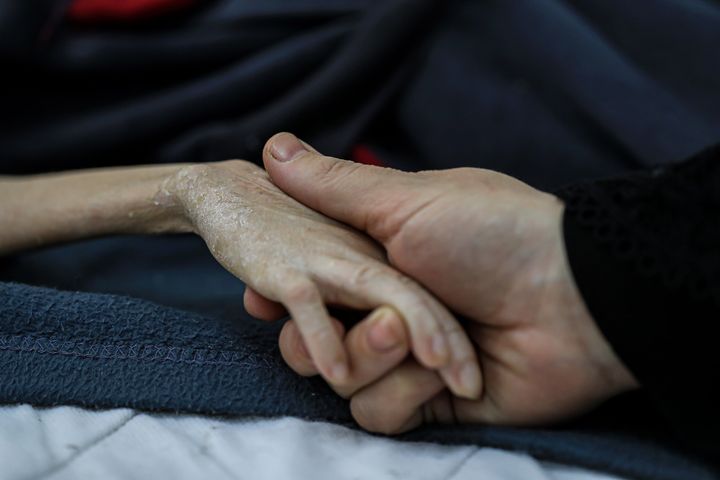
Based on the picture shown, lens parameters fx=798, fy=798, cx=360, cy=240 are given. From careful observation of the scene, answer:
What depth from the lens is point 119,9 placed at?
122cm

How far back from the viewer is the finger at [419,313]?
1.97 feet

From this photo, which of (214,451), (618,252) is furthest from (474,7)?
(214,451)

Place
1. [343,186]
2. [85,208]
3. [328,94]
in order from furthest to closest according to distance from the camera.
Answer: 1. [328,94]
2. [85,208]
3. [343,186]

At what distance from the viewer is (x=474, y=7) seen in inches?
45.3

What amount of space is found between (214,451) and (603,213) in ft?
1.20

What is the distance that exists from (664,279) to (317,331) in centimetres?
26

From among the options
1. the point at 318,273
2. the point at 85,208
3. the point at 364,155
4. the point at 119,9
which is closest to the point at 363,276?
the point at 318,273

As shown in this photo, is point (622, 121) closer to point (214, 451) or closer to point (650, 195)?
point (650, 195)

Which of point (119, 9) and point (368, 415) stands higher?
point (119, 9)

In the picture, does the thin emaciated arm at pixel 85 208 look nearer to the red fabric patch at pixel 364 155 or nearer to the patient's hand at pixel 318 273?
the patient's hand at pixel 318 273

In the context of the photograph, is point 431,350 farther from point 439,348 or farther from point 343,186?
point 343,186

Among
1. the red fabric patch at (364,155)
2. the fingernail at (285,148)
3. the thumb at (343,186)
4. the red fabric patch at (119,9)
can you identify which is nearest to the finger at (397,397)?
the thumb at (343,186)

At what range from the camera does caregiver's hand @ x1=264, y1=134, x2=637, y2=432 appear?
2.06ft

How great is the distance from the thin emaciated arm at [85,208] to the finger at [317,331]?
265mm
